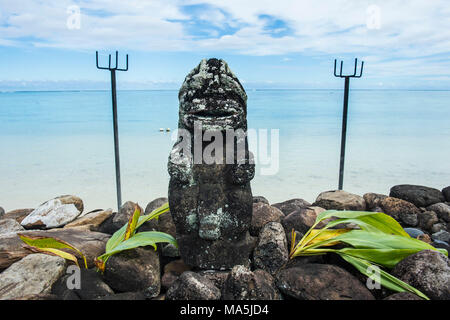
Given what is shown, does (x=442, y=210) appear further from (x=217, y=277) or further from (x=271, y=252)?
(x=217, y=277)

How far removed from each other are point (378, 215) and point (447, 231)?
4.40 ft

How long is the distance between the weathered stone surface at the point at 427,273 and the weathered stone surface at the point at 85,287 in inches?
76.4

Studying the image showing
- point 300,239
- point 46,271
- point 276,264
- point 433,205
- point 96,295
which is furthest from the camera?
point 433,205

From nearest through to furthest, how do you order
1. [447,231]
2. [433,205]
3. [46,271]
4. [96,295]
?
1. [96,295]
2. [46,271]
3. [447,231]
4. [433,205]

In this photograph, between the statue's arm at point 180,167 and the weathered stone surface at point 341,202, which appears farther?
the weathered stone surface at point 341,202

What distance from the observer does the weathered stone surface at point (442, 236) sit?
335 centimetres

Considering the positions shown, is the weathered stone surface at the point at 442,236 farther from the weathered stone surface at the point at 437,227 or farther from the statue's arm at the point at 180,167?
the statue's arm at the point at 180,167

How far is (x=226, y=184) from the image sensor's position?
2617 mm

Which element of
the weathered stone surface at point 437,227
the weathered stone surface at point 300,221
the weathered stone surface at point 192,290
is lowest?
the weathered stone surface at point 437,227

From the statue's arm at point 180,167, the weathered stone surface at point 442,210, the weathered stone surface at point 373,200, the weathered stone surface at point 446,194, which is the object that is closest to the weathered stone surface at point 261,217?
the statue's arm at point 180,167

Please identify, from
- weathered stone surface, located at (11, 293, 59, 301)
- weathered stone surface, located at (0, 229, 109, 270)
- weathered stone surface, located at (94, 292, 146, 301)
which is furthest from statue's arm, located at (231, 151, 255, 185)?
weathered stone surface, located at (11, 293, 59, 301)

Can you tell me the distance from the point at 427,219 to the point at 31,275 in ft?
12.0

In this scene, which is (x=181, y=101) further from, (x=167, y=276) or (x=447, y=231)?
(x=447, y=231)

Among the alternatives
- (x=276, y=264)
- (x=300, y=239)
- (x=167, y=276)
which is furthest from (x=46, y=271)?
(x=300, y=239)
